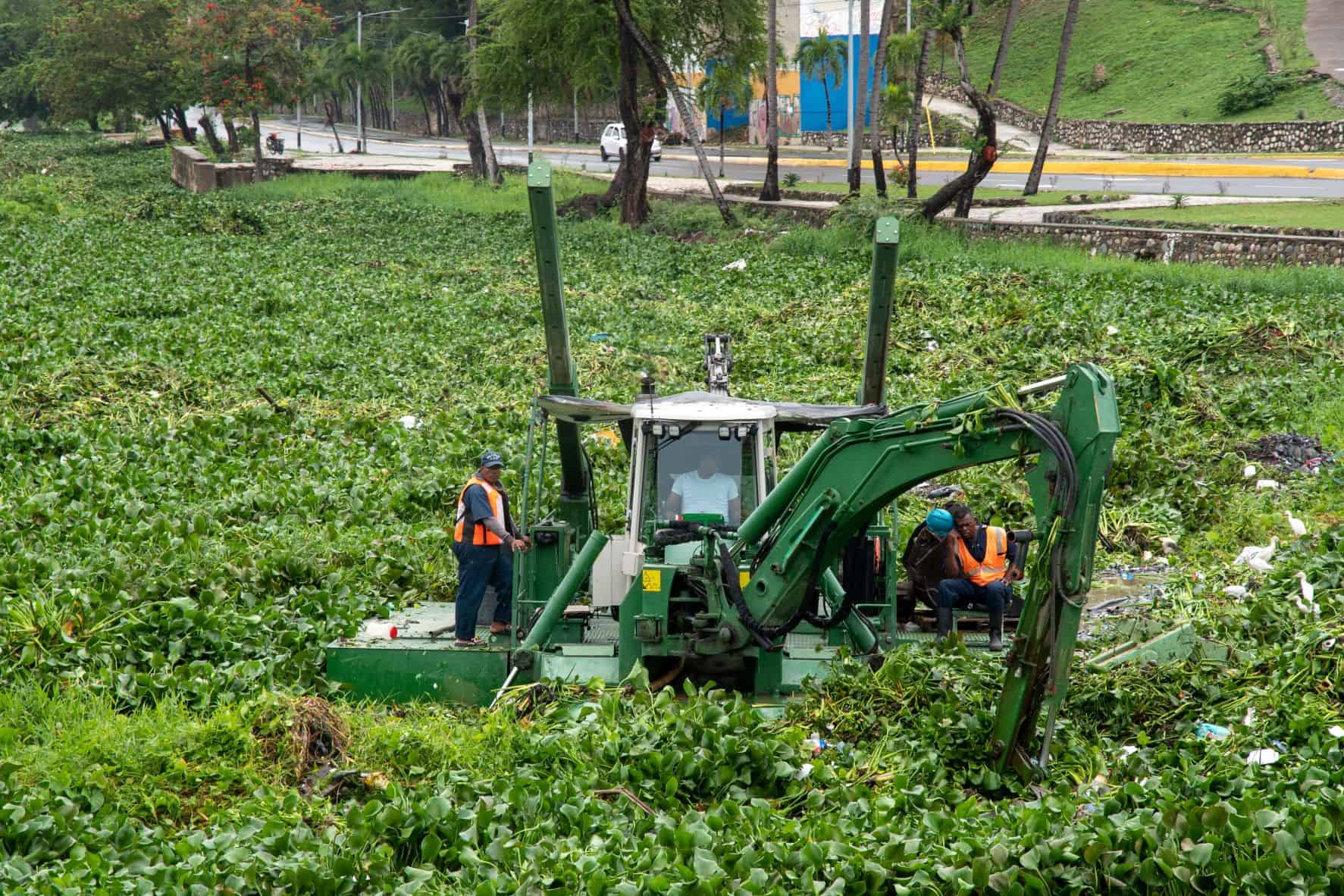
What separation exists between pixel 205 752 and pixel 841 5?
5503cm

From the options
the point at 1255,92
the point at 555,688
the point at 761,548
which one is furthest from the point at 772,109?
the point at 555,688

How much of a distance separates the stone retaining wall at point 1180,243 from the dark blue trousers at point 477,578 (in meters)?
18.5

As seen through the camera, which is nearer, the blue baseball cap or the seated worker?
the blue baseball cap

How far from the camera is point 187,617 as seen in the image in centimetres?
970

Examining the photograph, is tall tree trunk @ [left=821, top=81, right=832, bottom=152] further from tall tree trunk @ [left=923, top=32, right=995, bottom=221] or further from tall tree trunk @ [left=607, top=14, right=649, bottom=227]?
tall tree trunk @ [left=923, top=32, right=995, bottom=221]

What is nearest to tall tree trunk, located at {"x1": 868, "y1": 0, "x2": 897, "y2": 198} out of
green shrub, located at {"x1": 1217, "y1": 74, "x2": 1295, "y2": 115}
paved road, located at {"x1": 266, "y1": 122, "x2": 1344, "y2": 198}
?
paved road, located at {"x1": 266, "y1": 122, "x2": 1344, "y2": 198}

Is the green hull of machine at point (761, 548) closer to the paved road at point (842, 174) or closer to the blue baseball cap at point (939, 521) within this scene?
the blue baseball cap at point (939, 521)

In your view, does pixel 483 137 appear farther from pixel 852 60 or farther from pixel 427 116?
pixel 427 116

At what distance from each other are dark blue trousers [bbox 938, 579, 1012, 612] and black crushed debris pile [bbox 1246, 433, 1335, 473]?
605 centimetres

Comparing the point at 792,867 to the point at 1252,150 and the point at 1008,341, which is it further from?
the point at 1252,150

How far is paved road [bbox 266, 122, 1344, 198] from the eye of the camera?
1352 inches

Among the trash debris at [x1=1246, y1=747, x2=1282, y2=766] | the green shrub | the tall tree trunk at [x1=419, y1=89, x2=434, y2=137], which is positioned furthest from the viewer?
the tall tree trunk at [x1=419, y1=89, x2=434, y2=137]

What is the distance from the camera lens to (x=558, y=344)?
10352 mm

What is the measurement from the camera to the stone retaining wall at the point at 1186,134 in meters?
41.3
